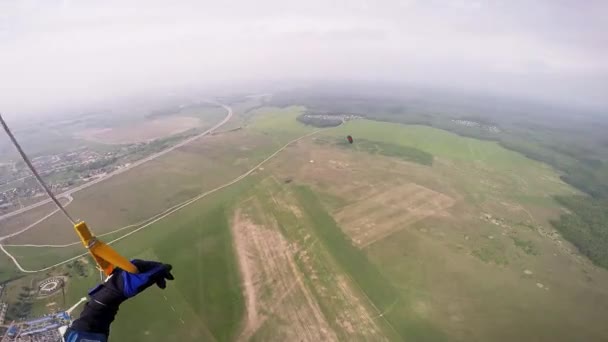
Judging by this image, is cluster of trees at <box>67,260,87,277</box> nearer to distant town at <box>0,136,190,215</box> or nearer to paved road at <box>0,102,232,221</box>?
paved road at <box>0,102,232,221</box>

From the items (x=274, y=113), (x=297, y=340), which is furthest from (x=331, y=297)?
(x=274, y=113)

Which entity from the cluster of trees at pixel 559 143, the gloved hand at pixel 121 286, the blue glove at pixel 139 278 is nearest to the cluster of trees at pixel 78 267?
the gloved hand at pixel 121 286

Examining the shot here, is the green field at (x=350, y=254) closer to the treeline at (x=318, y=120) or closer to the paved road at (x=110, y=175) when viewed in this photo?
the paved road at (x=110, y=175)

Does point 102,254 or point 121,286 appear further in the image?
point 121,286

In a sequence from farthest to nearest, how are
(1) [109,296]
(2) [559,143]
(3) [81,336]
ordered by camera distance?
(2) [559,143], (1) [109,296], (3) [81,336]

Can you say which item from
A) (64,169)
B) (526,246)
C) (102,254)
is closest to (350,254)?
(526,246)

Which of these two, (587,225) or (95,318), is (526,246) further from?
(95,318)

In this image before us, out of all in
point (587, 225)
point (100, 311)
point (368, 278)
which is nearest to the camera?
point (100, 311)
